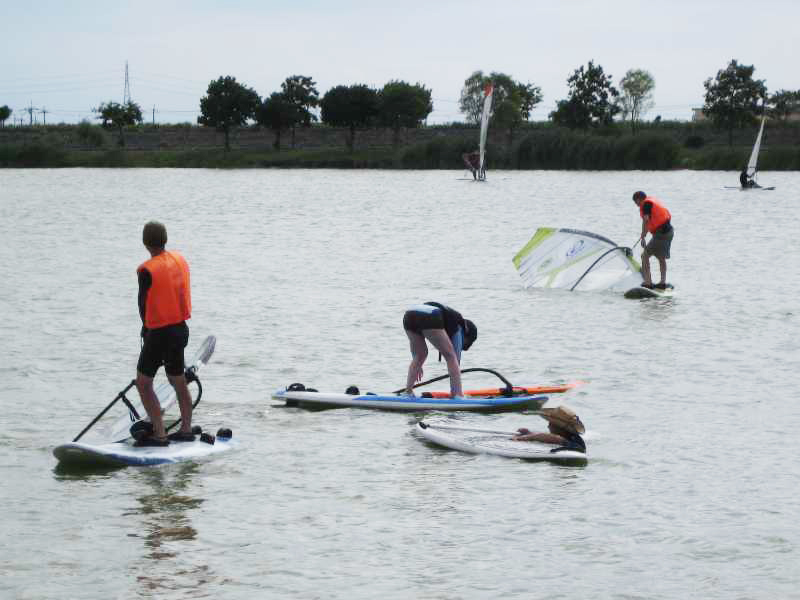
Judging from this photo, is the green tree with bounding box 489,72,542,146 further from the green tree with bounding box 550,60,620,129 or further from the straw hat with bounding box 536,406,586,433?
the straw hat with bounding box 536,406,586,433

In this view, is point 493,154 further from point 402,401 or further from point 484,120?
point 402,401

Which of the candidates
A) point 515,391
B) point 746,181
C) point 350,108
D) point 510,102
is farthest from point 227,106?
point 515,391

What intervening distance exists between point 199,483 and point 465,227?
116 ft

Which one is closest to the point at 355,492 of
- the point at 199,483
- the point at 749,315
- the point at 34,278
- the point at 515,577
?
the point at 199,483

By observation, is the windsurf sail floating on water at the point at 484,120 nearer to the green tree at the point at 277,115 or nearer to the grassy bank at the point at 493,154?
the grassy bank at the point at 493,154

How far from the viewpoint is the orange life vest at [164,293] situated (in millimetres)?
10312

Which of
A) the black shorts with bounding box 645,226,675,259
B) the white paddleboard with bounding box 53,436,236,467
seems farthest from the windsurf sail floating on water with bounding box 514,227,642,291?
the white paddleboard with bounding box 53,436,236,467

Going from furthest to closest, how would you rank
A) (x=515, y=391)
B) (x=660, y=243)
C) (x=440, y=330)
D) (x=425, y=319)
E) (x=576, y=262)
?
(x=576, y=262) < (x=660, y=243) < (x=515, y=391) < (x=440, y=330) < (x=425, y=319)

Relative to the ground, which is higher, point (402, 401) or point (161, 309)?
point (161, 309)

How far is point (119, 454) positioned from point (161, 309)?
1.60 metres

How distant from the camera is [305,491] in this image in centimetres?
1075

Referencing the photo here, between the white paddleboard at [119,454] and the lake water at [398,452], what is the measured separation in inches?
5.0

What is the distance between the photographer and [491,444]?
11844mm

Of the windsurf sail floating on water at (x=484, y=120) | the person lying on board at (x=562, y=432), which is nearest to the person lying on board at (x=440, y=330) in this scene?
the person lying on board at (x=562, y=432)
